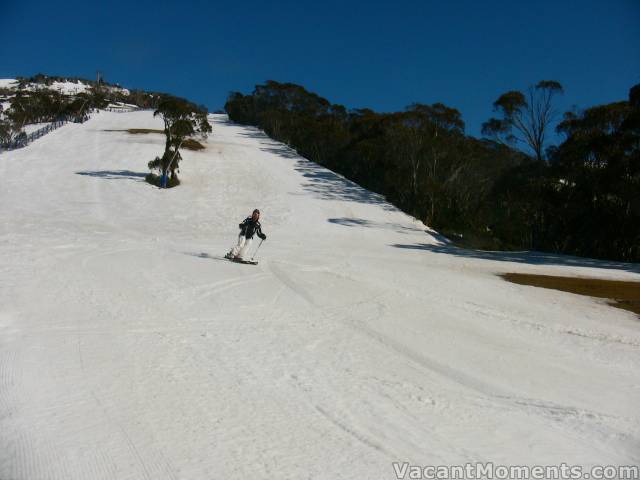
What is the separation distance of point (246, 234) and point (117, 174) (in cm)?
2727

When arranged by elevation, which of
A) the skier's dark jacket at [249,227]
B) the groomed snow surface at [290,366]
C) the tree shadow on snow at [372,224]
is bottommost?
the groomed snow surface at [290,366]

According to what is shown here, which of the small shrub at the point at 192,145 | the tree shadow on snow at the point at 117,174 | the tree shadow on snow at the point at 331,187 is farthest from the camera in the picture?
the small shrub at the point at 192,145

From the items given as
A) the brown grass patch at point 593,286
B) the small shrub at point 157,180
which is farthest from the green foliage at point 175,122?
the brown grass patch at point 593,286

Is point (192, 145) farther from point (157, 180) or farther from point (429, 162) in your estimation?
point (429, 162)

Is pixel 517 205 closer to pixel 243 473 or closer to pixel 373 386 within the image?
pixel 373 386

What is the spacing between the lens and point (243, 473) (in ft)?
12.5

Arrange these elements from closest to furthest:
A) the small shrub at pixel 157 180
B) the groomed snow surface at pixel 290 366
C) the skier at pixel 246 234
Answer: the groomed snow surface at pixel 290 366 → the skier at pixel 246 234 → the small shrub at pixel 157 180

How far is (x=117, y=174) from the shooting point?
121 ft

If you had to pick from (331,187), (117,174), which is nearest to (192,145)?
(117,174)

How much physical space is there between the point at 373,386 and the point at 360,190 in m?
33.8

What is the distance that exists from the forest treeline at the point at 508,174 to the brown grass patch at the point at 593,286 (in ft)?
37.0

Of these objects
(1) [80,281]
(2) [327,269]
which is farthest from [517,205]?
(1) [80,281]

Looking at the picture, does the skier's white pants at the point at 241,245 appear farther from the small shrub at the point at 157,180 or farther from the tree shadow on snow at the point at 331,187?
the small shrub at the point at 157,180

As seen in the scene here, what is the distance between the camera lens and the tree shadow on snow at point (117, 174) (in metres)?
35.7
